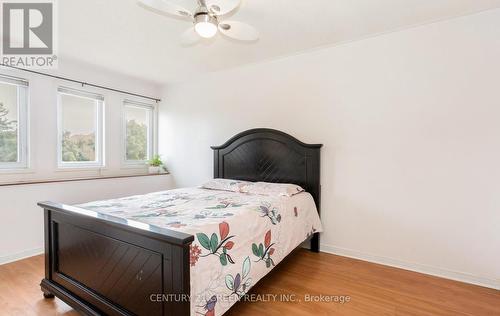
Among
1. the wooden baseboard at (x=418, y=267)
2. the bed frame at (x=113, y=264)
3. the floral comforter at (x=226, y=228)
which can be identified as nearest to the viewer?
the bed frame at (x=113, y=264)

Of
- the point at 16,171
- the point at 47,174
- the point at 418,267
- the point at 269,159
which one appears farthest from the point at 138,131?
the point at 418,267

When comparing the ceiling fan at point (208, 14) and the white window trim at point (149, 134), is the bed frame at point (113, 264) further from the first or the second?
the white window trim at point (149, 134)

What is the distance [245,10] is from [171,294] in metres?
2.18

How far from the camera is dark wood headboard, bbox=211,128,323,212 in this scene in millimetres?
3000

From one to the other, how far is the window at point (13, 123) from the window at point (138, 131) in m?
1.26

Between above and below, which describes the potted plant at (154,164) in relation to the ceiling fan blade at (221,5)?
below

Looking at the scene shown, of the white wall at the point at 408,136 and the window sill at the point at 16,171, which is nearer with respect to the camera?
the white wall at the point at 408,136

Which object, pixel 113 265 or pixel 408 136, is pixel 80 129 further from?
pixel 408 136

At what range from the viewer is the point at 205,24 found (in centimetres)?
182

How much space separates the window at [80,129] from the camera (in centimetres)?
335

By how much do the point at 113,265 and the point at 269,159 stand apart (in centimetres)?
210

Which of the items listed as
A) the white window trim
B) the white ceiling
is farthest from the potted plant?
the white ceiling

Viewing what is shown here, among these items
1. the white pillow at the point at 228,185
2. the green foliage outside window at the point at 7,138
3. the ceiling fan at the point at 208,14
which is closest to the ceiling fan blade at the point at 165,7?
the ceiling fan at the point at 208,14

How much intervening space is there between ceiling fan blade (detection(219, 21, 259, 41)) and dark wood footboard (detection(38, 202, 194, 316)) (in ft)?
5.10
